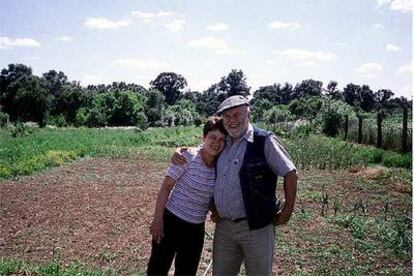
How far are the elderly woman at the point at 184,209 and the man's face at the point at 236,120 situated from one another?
13 cm

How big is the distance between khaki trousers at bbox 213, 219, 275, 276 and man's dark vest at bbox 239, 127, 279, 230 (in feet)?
0.25

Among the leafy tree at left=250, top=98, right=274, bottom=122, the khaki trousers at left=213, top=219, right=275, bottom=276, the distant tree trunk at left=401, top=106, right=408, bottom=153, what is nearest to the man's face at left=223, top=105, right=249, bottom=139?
the khaki trousers at left=213, top=219, right=275, bottom=276

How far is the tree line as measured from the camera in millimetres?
33406

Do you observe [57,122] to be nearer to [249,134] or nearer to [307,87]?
[249,134]

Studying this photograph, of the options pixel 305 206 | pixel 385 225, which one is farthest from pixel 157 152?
pixel 385 225

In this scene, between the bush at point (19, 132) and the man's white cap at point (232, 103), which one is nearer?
the man's white cap at point (232, 103)

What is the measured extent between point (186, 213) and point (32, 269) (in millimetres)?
2258

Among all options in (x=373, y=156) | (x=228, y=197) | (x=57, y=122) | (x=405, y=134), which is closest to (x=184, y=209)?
(x=228, y=197)

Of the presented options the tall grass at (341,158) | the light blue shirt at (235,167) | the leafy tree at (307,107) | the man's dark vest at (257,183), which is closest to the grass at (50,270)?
the light blue shirt at (235,167)

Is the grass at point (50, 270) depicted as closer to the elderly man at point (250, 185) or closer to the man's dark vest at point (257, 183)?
the elderly man at point (250, 185)

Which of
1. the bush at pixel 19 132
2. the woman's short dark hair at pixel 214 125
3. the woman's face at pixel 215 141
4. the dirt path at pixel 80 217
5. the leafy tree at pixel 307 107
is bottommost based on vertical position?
the dirt path at pixel 80 217

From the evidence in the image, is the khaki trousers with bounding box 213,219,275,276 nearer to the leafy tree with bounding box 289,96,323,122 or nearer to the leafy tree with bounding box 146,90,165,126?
the leafy tree with bounding box 289,96,323,122

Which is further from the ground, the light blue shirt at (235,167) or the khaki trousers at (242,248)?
the light blue shirt at (235,167)

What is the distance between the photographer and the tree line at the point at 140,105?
33406 millimetres
